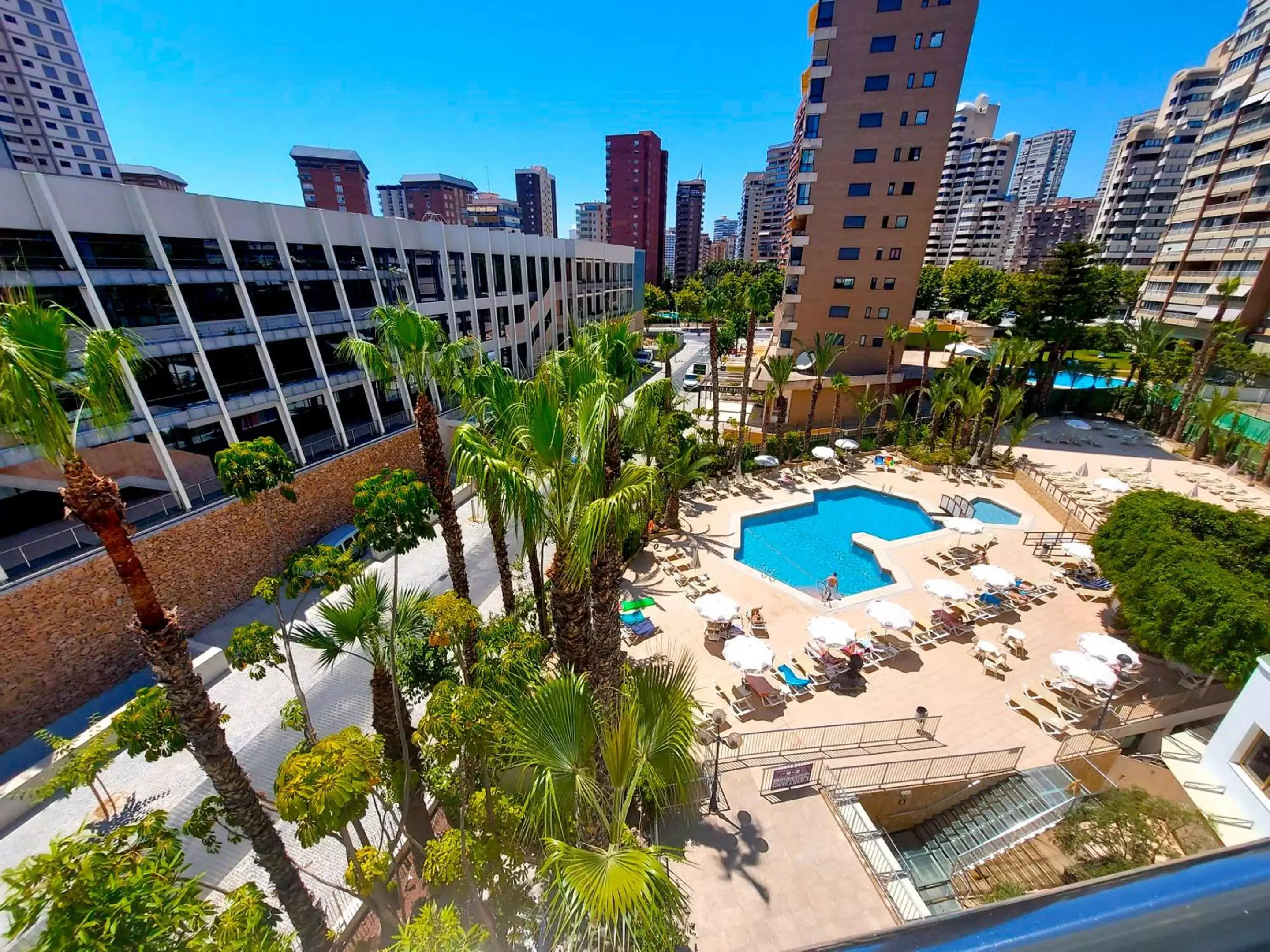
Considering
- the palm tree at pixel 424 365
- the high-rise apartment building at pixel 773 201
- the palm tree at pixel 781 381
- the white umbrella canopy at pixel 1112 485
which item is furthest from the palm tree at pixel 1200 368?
the high-rise apartment building at pixel 773 201

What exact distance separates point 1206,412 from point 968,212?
104531mm

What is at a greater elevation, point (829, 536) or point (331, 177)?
point (331, 177)

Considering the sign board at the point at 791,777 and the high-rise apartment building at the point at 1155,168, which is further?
the high-rise apartment building at the point at 1155,168

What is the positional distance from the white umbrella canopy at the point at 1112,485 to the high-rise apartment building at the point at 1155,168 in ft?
229

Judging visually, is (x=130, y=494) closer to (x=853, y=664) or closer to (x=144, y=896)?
(x=144, y=896)

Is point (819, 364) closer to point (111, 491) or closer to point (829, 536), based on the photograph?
point (829, 536)

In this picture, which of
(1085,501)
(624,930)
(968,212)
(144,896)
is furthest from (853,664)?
(968,212)

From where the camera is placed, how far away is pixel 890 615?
15680mm

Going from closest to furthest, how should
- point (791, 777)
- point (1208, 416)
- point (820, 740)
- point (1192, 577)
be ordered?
point (791, 777) < point (820, 740) < point (1192, 577) < point (1208, 416)

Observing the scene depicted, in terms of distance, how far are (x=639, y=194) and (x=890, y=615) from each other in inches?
4718

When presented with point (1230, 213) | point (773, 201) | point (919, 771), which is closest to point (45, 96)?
point (919, 771)

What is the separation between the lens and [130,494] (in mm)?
19484

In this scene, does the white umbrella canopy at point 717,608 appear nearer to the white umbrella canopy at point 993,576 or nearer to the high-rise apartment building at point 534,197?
the white umbrella canopy at point 993,576

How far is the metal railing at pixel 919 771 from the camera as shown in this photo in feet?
38.4
